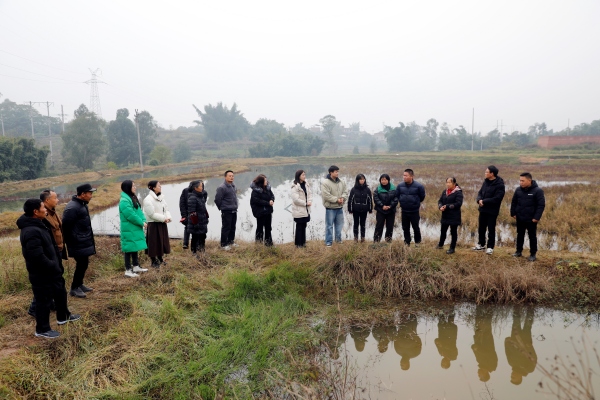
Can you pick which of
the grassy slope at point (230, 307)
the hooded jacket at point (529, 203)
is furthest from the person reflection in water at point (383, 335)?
the hooded jacket at point (529, 203)

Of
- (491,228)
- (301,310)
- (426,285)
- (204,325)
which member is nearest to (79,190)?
(204,325)

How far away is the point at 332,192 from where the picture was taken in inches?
265

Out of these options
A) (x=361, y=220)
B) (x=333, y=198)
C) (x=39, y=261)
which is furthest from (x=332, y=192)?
(x=39, y=261)

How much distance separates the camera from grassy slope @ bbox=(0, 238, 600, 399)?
3244 mm

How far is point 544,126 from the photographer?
80.2 meters

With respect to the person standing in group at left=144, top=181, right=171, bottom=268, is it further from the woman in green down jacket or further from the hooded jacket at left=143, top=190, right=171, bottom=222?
the woman in green down jacket

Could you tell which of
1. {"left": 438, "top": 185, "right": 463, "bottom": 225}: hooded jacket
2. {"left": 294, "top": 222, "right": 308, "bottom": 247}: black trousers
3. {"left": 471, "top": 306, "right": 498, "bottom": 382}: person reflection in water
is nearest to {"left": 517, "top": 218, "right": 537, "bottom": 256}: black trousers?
{"left": 438, "top": 185, "right": 463, "bottom": 225}: hooded jacket

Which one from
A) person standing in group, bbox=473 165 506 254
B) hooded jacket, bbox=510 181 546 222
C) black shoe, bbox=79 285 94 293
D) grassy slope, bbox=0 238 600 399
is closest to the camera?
grassy slope, bbox=0 238 600 399

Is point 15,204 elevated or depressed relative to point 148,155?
depressed

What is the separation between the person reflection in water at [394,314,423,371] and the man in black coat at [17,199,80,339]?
11.9ft

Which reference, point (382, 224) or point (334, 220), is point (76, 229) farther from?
point (382, 224)

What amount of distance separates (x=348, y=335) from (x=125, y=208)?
11.3ft

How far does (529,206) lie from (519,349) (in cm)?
257

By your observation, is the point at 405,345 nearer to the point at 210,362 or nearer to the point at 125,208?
the point at 210,362
